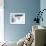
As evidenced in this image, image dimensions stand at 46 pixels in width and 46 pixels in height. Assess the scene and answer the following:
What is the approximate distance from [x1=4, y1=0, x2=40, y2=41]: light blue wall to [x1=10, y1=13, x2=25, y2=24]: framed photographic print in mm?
119

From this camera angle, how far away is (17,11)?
5.17m

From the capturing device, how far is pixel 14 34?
5.22 meters

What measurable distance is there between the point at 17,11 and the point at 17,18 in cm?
Answer: 28

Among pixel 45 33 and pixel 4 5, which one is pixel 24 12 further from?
pixel 45 33

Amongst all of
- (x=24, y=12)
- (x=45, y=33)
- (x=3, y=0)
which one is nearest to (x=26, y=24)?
(x=24, y=12)

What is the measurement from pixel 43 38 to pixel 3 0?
3.09 meters

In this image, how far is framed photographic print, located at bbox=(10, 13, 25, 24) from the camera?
5180 millimetres

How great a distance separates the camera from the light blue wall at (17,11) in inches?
203

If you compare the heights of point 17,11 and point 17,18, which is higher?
point 17,11

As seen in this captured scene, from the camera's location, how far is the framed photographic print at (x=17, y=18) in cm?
518

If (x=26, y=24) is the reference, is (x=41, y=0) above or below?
above

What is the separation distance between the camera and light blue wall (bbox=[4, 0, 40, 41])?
5.15 m

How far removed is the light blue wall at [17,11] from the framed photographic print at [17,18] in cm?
12

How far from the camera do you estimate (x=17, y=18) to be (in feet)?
17.1
